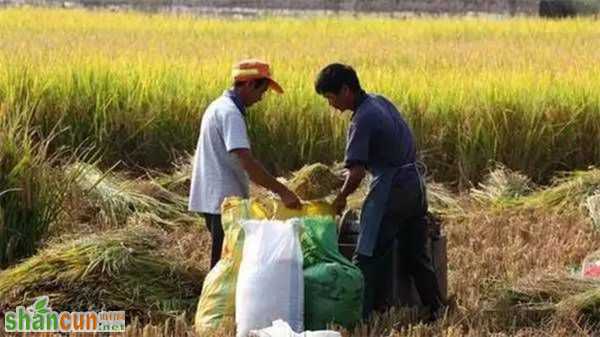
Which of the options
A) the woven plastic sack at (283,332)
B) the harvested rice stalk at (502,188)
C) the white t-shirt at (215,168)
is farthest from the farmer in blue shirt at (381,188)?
the harvested rice stalk at (502,188)

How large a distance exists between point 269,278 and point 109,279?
0.93 metres

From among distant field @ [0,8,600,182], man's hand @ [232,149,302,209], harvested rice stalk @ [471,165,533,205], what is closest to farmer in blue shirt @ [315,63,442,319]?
man's hand @ [232,149,302,209]

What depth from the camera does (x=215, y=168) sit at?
5035mm

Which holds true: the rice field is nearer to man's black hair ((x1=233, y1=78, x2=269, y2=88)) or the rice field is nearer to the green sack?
the green sack

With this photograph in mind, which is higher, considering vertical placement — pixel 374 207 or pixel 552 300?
pixel 374 207

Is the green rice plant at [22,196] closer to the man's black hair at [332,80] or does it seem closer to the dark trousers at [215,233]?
the dark trousers at [215,233]

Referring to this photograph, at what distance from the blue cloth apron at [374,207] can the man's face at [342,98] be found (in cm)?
31

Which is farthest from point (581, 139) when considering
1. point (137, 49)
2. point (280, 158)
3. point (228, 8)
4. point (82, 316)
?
point (228, 8)

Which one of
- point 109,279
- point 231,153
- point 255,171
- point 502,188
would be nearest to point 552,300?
point 255,171

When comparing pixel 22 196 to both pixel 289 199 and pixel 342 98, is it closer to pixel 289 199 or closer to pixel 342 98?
pixel 289 199

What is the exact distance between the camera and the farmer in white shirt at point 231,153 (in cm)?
490

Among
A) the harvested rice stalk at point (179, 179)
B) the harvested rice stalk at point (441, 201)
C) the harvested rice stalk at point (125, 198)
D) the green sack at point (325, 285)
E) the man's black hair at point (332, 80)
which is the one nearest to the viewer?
the green sack at point (325, 285)

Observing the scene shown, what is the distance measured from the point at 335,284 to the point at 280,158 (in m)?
3.84

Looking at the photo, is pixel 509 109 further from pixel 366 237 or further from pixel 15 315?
pixel 15 315
